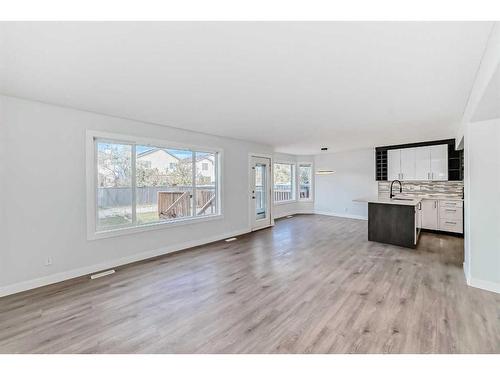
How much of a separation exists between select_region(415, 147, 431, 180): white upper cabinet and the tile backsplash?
356 millimetres

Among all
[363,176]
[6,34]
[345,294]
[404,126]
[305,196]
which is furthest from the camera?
Answer: [305,196]

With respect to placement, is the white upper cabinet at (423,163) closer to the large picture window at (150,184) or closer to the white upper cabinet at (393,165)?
the white upper cabinet at (393,165)

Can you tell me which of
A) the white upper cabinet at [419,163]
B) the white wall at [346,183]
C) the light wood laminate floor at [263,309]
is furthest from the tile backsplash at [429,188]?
the light wood laminate floor at [263,309]

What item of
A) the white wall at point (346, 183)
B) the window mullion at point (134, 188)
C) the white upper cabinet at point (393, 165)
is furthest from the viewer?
the white wall at point (346, 183)

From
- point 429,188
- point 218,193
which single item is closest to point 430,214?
point 429,188

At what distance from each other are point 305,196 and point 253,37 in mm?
8321

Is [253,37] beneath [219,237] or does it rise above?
above

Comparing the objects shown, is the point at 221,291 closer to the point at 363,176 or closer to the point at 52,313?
the point at 52,313

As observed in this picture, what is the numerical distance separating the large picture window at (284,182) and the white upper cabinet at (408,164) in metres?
3.68

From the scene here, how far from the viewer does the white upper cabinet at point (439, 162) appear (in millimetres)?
6180

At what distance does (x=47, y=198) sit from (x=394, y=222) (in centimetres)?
617
